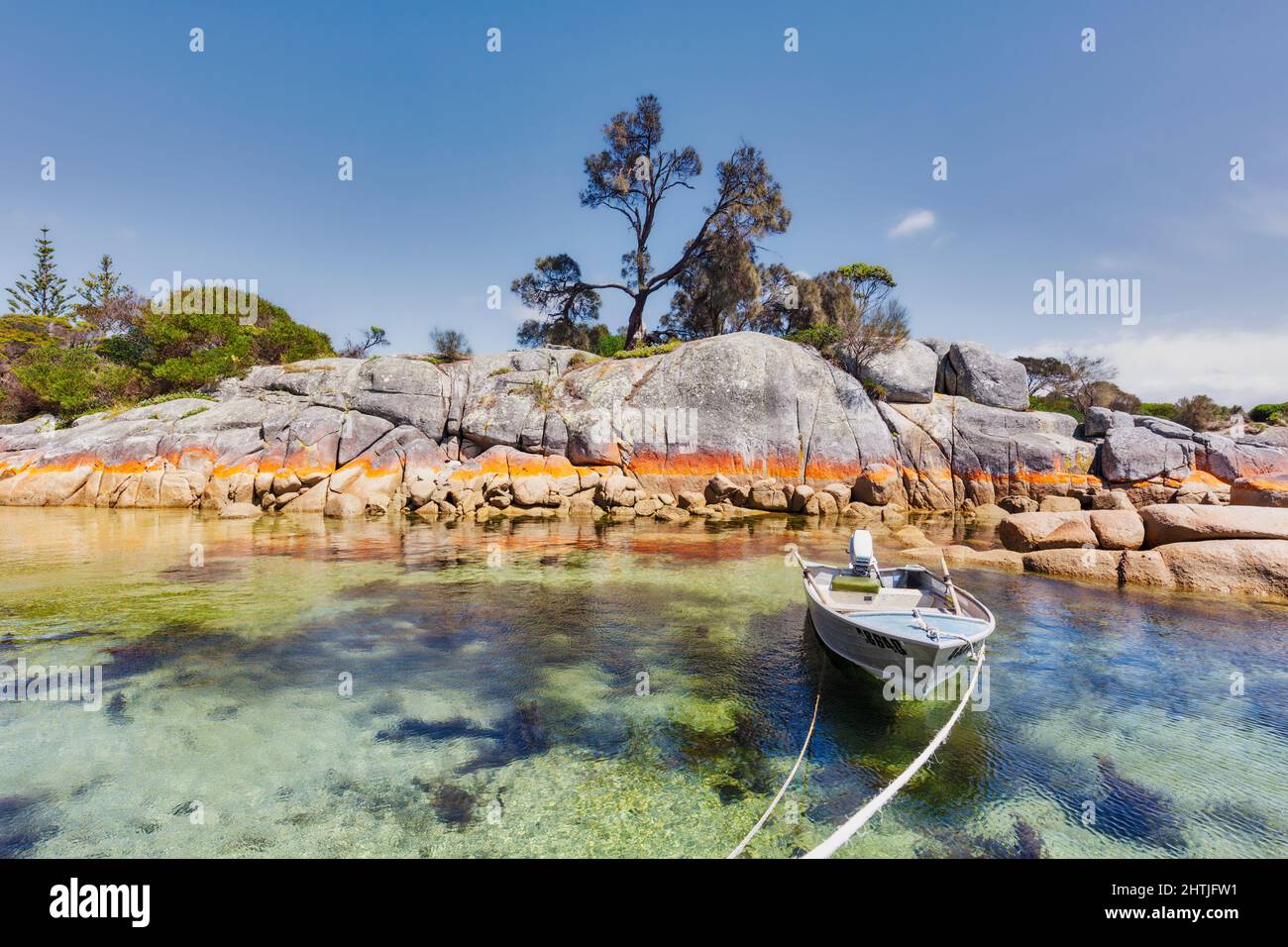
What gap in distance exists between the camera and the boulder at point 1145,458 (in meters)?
28.7

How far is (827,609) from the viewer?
7457mm

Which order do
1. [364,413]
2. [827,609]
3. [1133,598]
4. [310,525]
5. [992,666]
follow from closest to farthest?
[827,609] < [992,666] < [1133,598] < [310,525] < [364,413]

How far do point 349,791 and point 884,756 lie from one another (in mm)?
5632

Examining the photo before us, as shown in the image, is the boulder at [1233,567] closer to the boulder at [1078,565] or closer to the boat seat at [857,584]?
the boulder at [1078,565]

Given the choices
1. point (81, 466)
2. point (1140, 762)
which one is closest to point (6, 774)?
point (1140, 762)

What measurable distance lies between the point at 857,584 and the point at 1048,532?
1153cm

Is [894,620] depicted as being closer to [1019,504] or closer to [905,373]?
[1019,504]

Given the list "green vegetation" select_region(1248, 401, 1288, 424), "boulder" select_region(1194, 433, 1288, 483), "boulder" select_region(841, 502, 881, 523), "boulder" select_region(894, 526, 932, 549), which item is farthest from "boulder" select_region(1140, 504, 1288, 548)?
"green vegetation" select_region(1248, 401, 1288, 424)

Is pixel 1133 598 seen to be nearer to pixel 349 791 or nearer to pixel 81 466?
pixel 349 791

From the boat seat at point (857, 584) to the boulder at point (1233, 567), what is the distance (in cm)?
1012

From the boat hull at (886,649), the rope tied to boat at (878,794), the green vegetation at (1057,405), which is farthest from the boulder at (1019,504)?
the boat hull at (886,649)

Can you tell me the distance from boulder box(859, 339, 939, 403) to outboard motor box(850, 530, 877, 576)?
26.7 meters

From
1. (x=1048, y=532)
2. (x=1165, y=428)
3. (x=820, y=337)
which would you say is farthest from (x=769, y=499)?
(x=1165, y=428)

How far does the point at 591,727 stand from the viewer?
665 cm
